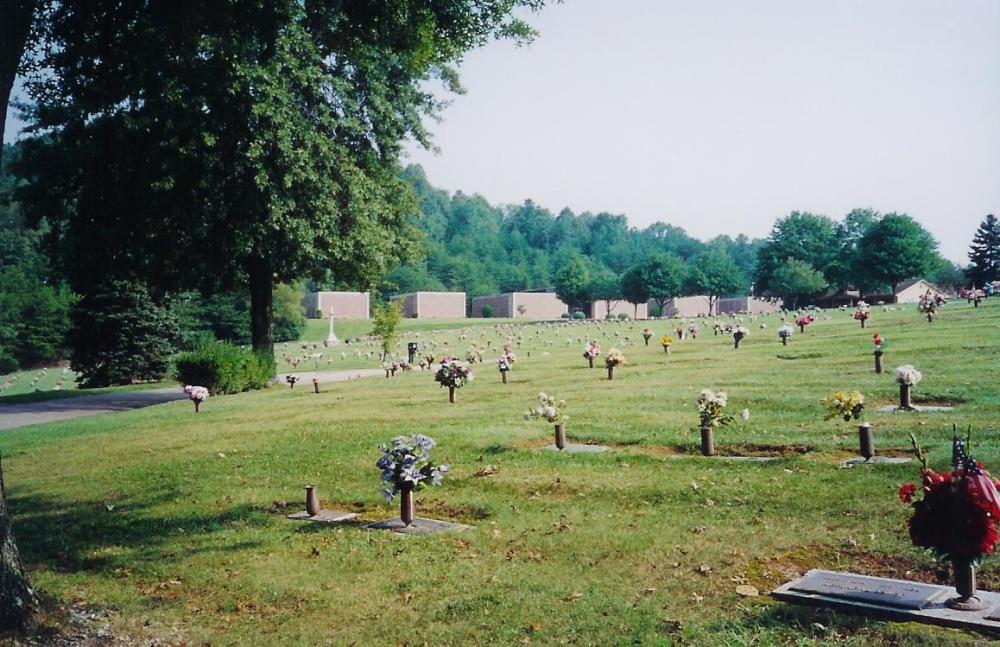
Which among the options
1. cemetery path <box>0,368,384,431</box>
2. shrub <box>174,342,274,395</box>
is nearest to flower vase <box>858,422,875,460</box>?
cemetery path <box>0,368,384,431</box>

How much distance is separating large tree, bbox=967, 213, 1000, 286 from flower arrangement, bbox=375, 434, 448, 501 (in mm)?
89970

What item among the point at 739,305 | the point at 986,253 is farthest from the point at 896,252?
the point at 739,305

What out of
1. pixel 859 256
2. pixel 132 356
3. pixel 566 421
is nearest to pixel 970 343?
pixel 566 421

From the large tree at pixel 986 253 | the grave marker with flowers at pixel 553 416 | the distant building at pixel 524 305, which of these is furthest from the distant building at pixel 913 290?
the grave marker with flowers at pixel 553 416

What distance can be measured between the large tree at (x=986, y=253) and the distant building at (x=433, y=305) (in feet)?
221

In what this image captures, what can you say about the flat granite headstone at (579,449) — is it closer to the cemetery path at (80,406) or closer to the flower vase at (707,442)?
the flower vase at (707,442)

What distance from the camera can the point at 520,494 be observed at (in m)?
10.1

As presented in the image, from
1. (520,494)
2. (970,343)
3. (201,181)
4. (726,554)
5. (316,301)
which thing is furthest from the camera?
(316,301)

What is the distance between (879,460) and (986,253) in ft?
300

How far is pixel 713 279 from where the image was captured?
109m

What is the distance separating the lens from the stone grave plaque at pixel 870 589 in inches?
220

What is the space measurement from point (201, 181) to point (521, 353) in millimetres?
19383

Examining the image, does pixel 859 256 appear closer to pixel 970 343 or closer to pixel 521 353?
pixel 521 353

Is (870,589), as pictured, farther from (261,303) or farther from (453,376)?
(261,303)
